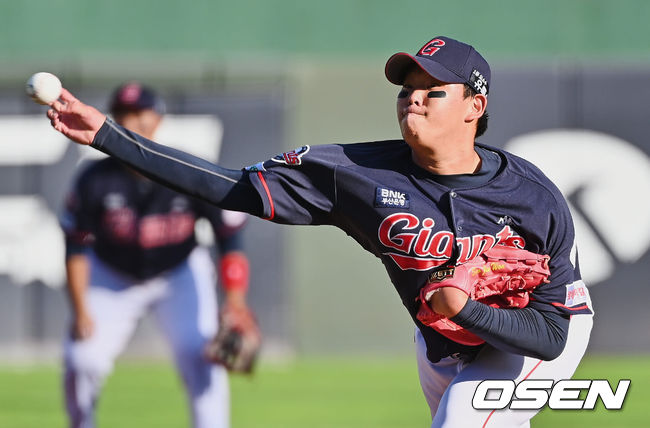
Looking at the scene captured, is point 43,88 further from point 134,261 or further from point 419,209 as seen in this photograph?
point 134,261

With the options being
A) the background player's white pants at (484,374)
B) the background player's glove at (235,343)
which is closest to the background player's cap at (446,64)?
the background player's white pants at (484,374)

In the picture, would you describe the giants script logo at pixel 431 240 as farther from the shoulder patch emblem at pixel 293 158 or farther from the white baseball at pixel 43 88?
the white baseball at pixel 43 88

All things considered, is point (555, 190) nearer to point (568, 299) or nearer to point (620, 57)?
point (568, 299)

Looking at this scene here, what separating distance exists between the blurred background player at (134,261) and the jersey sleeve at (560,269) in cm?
286

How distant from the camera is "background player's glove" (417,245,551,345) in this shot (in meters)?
3.65

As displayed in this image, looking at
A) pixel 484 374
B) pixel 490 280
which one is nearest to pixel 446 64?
pixel 490 280

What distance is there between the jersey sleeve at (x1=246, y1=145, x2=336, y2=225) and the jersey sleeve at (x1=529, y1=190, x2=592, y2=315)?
0.79m

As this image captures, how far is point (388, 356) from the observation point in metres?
10.8

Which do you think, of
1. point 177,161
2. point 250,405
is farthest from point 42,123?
point 177,161

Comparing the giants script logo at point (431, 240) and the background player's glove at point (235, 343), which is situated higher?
the giants script logo at point (431, 240)

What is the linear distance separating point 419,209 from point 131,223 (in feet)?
11.0

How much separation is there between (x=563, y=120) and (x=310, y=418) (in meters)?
4.54

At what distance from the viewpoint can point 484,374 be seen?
3965 millimetres

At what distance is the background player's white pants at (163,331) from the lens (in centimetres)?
619
